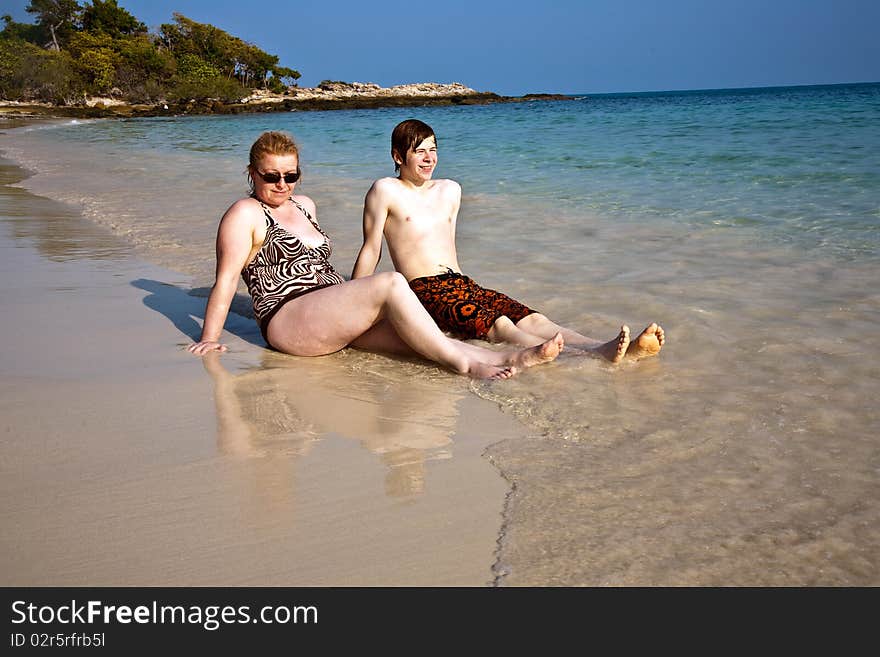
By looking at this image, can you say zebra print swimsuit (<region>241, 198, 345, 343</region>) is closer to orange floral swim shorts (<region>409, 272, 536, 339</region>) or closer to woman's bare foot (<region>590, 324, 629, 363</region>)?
orange floral swim shorts (<region>409, 272, 536, 339</region>)

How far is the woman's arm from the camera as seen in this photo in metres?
4.14

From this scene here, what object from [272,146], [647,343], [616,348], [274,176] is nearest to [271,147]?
[272,146]

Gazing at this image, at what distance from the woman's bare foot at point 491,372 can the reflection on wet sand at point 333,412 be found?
0.55ft

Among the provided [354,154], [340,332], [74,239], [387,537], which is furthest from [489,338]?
[354,154]

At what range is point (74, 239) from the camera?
731 cm

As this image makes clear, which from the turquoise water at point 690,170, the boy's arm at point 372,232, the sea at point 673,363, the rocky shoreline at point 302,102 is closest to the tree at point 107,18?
the rocky shoreline at point 302,102

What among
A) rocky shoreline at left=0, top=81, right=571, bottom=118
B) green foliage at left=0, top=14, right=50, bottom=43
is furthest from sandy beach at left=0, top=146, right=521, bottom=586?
green foliage at left=0, top=14, right=50, bottom=43

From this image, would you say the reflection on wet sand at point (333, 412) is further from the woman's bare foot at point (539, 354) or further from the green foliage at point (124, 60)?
the green foliage at point (124, 60)

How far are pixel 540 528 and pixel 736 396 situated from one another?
151cm

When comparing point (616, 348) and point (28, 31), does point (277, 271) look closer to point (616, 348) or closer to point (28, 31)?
point (616, 348)

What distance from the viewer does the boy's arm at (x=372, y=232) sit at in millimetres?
4660

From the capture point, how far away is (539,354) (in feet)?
12.3

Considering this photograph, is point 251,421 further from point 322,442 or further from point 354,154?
point 354,154

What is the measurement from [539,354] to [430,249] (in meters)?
1.24
